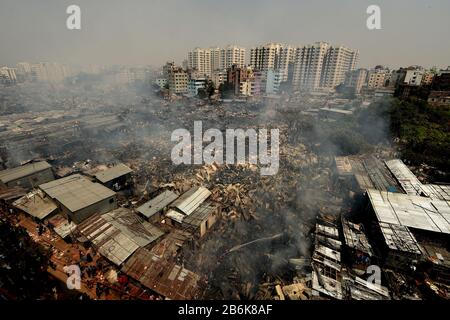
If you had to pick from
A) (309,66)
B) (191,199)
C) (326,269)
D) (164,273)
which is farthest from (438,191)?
(309,66)

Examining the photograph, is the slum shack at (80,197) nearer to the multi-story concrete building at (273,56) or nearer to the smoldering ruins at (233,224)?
the smoldering ruins at (233,224)

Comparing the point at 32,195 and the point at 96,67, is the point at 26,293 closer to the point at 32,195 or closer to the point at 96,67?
the point at 32,195

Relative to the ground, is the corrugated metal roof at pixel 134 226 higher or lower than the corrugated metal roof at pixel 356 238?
lower

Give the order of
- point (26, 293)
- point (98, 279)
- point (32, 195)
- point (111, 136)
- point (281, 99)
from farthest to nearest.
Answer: point (281, 99), point (111, 136), point (32, 195), point (98, 279), point (26, 293)

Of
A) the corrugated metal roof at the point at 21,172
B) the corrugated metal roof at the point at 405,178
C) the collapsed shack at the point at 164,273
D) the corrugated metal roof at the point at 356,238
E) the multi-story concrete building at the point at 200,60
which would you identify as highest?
the multi-story concrete building at the point at 200,60

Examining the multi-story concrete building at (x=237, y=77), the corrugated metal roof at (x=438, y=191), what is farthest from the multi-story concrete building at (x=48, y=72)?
the corrugated metal roof at (x=438, y=191)

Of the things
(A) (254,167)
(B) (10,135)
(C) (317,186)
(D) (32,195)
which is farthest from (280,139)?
(B) (10,135)
